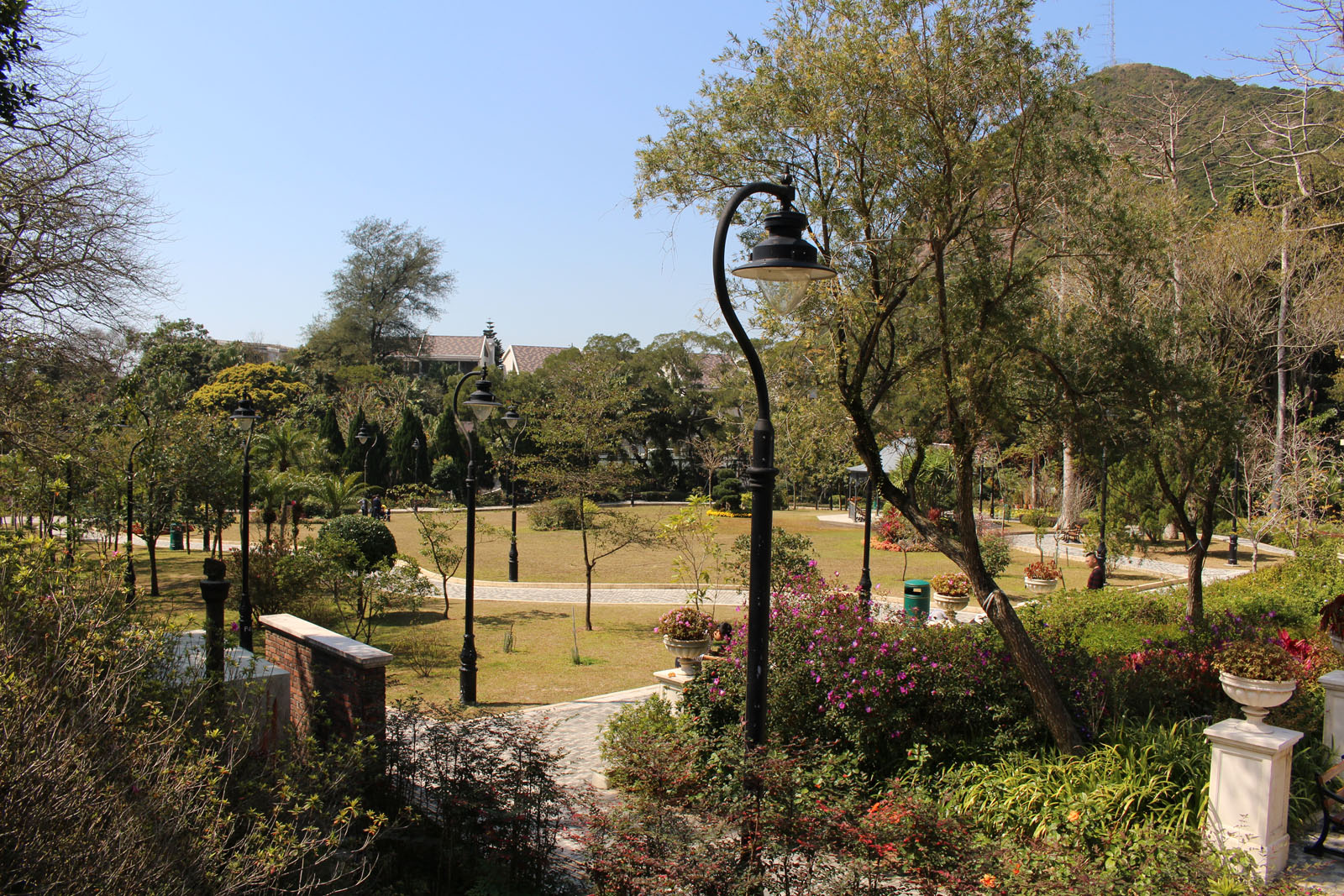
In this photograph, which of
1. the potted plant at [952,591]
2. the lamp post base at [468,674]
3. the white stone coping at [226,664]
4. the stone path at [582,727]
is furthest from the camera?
the potted plant at [952,591]

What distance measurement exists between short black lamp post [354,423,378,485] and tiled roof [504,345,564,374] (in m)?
25.9

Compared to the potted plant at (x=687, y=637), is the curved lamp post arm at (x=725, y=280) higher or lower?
higher

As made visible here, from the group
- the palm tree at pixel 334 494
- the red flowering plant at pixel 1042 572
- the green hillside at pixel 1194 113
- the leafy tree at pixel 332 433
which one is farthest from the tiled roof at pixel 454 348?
the red flowering plant at pixel 1042 572

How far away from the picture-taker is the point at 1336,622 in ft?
28.6

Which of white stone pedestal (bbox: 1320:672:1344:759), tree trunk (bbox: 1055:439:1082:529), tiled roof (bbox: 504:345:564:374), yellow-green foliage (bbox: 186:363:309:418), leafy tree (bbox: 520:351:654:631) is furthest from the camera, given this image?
tiled roof (bbox: 504:345:564:374)

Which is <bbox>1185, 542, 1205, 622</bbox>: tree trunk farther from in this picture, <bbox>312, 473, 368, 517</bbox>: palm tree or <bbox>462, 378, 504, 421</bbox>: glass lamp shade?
<bbox>312, 473, 368, 517</bbox>: palm tree

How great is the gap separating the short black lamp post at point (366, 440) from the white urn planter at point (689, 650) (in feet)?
Answer: 104

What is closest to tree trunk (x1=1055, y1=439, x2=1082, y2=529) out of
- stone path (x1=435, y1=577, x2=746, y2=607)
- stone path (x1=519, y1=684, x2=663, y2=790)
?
stone path (x1=435, y1=577, x2=746, y2=607)

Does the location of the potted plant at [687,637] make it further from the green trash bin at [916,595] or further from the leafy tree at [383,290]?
the leafy tree at [383,290]

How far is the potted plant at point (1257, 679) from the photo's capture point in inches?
223

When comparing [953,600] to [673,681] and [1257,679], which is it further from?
[1257,679]

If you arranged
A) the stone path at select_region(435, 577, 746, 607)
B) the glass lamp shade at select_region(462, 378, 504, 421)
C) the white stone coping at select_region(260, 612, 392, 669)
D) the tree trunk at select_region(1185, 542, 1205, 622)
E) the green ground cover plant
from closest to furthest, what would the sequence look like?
the green ground cover plant
the white stone coping at select_region(260, 612, 392, 669)
the tree trunk at select_region(1185, 542, 1205, 622)
the glass lamp shade at select_region(462, 378, 504, 421)
the stone path at select_region(435, 577, 746, 607)

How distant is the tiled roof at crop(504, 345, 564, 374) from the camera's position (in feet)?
220

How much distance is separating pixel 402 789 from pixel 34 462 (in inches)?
344
